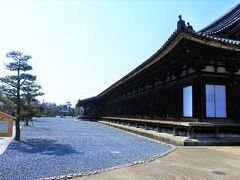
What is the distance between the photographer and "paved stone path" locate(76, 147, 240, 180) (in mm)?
6500

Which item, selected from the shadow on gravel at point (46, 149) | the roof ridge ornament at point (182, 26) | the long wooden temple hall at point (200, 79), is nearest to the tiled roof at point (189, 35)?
the long wooden temple hall at point (200, 79)

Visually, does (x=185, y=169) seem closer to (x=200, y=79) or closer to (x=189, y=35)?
(x=189, y=35)

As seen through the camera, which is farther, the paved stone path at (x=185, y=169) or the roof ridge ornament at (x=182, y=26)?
the roof ridge ornament at (x=182, y=26)

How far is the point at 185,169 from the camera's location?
24.1 ft

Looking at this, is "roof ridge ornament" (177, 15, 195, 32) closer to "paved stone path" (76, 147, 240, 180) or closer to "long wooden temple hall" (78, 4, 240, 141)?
"long wooden temple hall" (78, 4, 240, 141)

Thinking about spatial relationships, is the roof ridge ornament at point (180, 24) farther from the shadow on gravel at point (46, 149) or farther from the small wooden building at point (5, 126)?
the small wooden building at point (5, 126)

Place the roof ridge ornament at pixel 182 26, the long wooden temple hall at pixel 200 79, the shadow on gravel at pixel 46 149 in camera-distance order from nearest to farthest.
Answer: the shadow on gravel at pixel 46 149 → the roof ridge ornament at pixel 182 26 → the long wooden temple hall at pixel 200 79

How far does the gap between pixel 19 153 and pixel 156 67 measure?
10218 millimetres

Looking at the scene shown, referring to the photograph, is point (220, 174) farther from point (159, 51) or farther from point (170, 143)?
point (159, 51)

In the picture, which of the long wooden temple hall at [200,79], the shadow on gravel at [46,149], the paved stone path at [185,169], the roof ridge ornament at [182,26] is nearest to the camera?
the paved stone path at [185,169]

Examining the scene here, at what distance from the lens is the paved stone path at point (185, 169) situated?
21.3 feet

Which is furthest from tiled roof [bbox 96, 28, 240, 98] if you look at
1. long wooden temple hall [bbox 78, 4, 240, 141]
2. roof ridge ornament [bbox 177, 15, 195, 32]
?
roof ridge ornament [bbox 177, 15, 195, 32]

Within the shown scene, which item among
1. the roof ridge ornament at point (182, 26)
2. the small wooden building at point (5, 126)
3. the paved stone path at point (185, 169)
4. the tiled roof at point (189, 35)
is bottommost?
the paved stone path at point (185, 169)

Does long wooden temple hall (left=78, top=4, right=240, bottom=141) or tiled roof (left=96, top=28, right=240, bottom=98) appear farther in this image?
long wooden temple hall (left=78, top=4, right=240, bottom=141)
